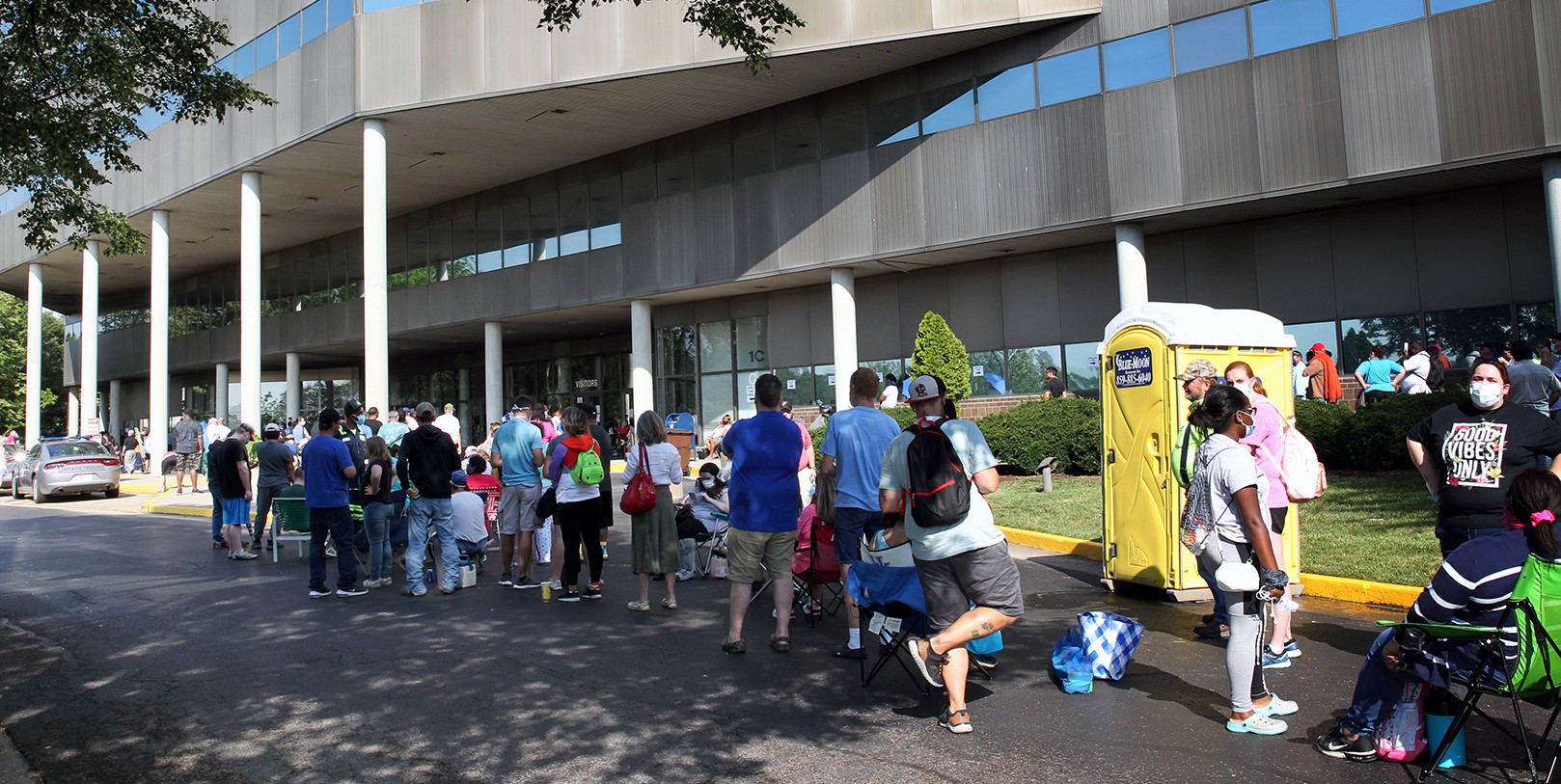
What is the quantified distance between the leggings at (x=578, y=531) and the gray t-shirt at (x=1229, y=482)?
5449 millimetres

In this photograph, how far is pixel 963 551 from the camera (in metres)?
5.37

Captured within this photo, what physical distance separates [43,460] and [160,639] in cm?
2043

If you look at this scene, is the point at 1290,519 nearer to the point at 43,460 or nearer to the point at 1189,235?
the point at 1189,235

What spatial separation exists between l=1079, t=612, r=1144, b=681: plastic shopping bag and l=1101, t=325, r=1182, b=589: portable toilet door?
8.67 ft

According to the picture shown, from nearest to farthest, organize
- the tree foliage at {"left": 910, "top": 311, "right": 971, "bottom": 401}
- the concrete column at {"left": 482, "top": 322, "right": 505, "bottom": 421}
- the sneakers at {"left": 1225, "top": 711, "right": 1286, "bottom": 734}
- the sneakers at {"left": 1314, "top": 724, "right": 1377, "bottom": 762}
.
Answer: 1. the sneakers at {"left": 1314, "top": 724, "right": 1377, "bottom": 762}
2. the sneakers at {"left": 1225, "top": 711, "right": 1286, "bottom": 734}
3. the tree foliage at {"left": 910, "top": 311, "right": 971, "bottom": 401}
4. the concrete column at {"left": 482, "top": 322, "right": 505, "bottom": 421}

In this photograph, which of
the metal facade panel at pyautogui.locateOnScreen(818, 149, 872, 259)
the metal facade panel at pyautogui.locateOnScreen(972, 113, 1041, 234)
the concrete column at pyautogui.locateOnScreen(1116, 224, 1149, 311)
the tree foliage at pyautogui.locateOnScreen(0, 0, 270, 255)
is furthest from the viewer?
the metal facade panel at pyautogui.locateOnScreen(818, 149, 872, 259)

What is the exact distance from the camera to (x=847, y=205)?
2394 cm

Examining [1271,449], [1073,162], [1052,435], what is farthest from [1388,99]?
[1271,449]

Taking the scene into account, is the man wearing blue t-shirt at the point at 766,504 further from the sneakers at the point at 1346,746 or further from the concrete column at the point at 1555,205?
the concrete column at the point at 1555,205

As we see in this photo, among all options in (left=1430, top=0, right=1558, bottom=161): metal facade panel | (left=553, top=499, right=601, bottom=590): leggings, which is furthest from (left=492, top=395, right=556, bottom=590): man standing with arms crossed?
(left=1430, top=0, right=1558, bottom=161): metal facade panel

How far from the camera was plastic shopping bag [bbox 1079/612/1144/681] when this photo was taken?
6078 mm

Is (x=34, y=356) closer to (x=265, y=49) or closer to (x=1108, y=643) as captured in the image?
(x=265, y=49)

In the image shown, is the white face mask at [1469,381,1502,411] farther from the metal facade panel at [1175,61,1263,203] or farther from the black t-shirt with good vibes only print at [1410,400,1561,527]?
the metal facade panel at [1175,61,1263,203]

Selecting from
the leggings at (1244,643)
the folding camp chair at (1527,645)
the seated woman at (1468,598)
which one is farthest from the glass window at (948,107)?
the folding camp chair at (1527,645)
